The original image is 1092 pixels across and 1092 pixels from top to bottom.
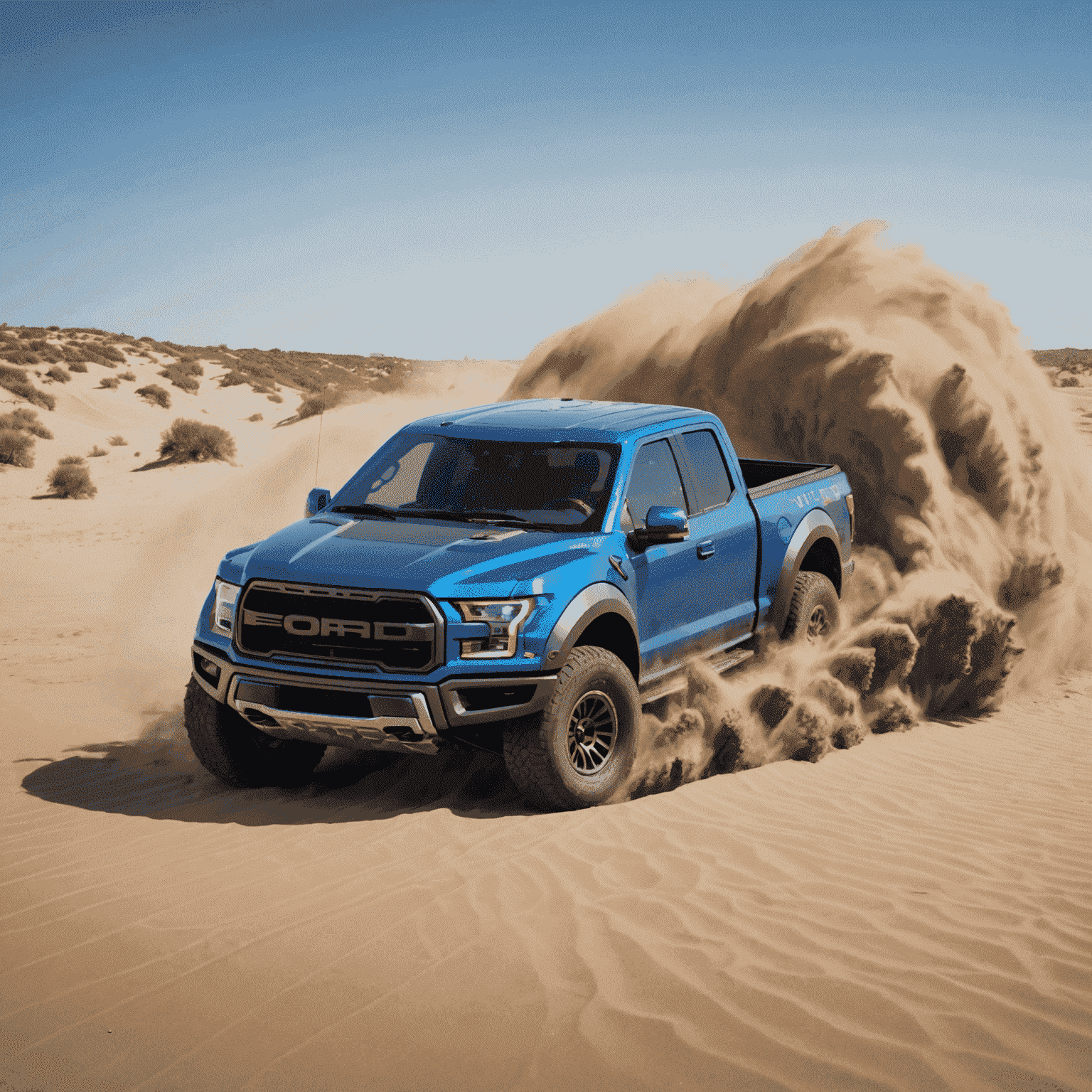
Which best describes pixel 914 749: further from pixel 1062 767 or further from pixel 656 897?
pixel 656 897

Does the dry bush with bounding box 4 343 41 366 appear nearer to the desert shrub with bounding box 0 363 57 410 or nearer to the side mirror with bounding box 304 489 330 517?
the desert shrub with bounding box 0 363 57 410

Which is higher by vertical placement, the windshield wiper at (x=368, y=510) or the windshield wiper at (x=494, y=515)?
the windshield wiper at (x=368, y=510)

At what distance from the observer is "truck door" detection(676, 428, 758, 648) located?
6.76m

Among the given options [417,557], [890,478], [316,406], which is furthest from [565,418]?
[316,406]

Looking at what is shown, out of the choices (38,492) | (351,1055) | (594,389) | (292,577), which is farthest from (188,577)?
(38,492)

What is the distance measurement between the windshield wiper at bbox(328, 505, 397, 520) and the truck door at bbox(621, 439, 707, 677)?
126 cm

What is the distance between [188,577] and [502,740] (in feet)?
22.2

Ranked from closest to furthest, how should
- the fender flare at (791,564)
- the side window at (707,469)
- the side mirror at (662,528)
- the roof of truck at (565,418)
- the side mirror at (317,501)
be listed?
the side mirror at (662,528) < the roof of truck at (565,418) < the side mirror at (317,501) < the side window at (707,469) < the fender flare at (791,564)

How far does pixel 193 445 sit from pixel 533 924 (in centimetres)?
2187

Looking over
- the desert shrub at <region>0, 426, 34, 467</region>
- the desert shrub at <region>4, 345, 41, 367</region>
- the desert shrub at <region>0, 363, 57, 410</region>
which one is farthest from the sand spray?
the desert shrub at <region>4, 345, 41, 367</region>

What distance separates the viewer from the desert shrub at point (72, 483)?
20.0 metres

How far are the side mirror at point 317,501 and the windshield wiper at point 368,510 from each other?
0.21 metres

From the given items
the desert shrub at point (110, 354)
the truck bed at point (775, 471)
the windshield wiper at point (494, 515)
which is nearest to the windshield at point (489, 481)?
the windshield wiper at point (494, 515)

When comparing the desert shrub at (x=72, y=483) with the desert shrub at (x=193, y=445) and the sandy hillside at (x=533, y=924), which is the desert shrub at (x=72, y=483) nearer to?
the desert shrub at (x=193, y=445)
